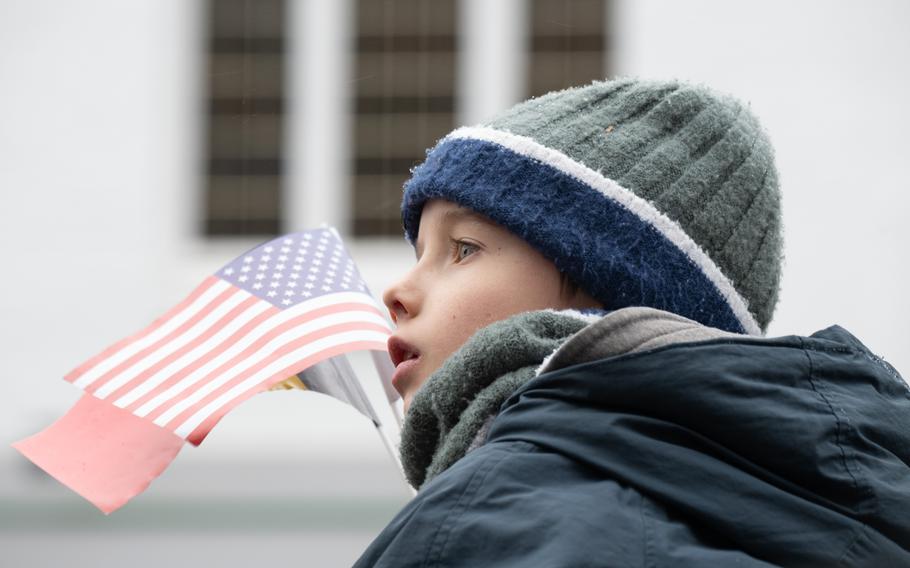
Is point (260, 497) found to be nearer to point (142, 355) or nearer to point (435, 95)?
point (435, 95)

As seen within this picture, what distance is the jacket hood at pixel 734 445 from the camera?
1156 millimetres

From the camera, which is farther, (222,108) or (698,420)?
(222,108)

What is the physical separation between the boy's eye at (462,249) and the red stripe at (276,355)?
55cm

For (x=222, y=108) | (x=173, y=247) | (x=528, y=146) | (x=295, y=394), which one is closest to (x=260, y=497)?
(x=295, y=394)

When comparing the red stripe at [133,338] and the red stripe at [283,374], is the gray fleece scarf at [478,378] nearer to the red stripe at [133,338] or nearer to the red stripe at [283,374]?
the red stripe at [283,374]

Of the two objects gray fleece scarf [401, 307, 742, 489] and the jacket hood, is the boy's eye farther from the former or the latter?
the jacket hood

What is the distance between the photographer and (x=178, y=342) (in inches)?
93.4

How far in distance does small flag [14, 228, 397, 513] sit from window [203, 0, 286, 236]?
688cm

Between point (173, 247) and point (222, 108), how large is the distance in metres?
1.08

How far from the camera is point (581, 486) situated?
1.16 meters

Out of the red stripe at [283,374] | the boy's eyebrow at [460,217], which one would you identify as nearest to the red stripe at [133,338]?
the red stripe at [283,374]

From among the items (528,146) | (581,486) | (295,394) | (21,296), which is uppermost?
(528,146)

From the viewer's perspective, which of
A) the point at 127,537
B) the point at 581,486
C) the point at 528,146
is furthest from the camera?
the point at 127,537

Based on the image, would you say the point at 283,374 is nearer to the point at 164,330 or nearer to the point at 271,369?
the point at 271,369
